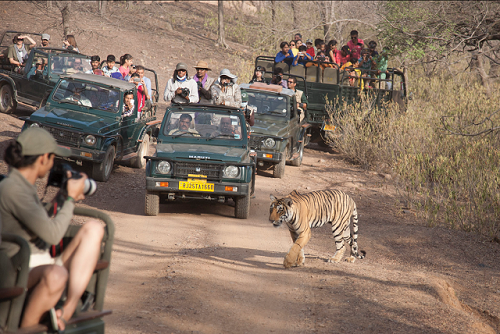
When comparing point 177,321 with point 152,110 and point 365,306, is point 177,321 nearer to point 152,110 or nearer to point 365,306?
point 365,306

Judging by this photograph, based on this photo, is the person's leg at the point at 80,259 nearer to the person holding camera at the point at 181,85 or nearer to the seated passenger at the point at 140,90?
the person holding camera at the point at 181,85

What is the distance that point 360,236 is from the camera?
8586mm

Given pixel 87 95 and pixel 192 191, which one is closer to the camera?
pixel 192 191

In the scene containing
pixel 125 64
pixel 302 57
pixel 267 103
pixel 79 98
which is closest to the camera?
pixel 79 98

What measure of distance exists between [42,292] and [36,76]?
11703mm

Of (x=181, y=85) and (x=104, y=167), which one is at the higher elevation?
(x=181, y=85)

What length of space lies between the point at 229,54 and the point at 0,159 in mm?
19609

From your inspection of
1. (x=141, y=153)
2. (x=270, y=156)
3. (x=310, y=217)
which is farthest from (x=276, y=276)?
(x=141, y=153)

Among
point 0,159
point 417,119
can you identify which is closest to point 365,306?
point 0,159

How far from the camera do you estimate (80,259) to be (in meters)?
3.29

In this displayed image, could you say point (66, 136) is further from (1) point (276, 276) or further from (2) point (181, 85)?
(1) point (276, 276)

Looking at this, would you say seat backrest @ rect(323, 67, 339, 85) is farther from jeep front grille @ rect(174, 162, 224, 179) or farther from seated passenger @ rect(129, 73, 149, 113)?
jeep front grille @ rect(174, 162, 224, 179)

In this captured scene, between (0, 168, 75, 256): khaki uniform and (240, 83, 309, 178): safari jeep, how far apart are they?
8.58 metres

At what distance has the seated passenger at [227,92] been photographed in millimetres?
10680
